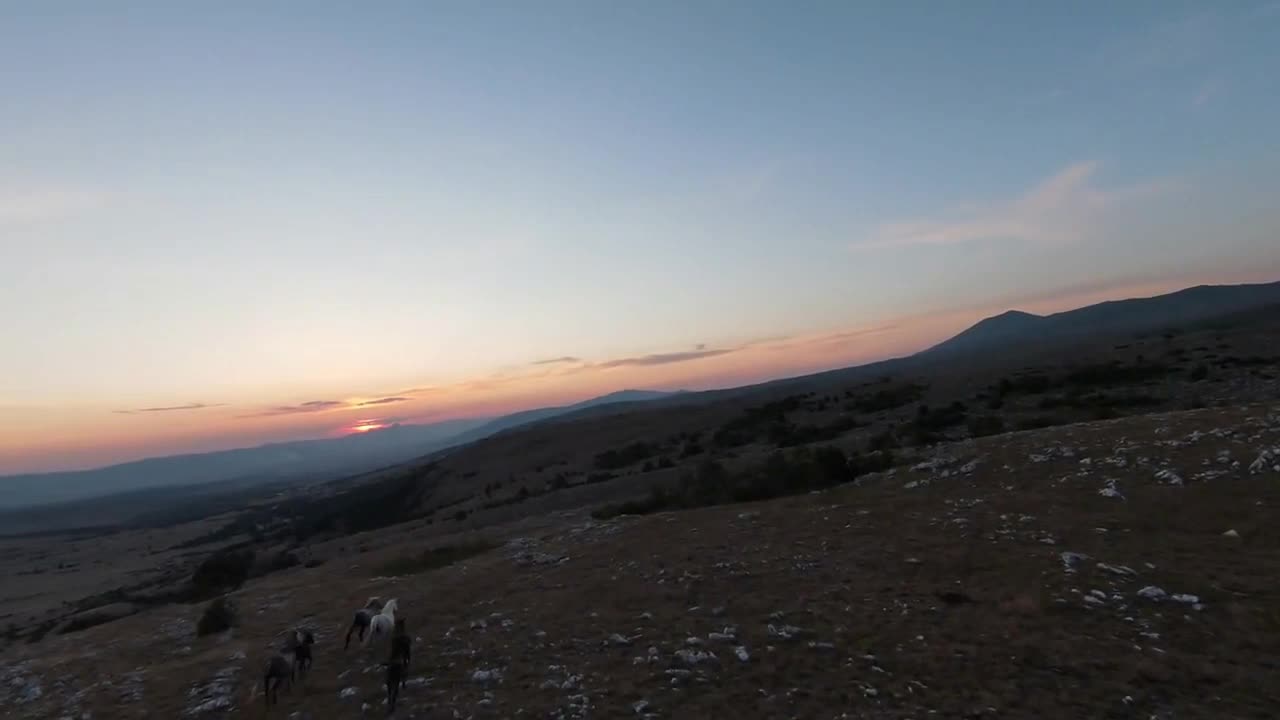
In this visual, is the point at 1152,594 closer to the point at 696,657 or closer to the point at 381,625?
the point at 696,657

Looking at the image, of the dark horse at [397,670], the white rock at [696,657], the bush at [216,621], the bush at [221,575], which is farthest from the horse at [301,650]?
the bush at [221,575]

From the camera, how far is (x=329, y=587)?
22859 mm

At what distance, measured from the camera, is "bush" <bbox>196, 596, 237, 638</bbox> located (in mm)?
18409

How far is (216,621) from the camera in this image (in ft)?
61.0

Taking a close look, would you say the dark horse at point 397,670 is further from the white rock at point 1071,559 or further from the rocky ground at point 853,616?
the white rock at point 1071,559

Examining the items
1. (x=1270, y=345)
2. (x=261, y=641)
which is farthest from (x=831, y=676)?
(x=1270, y=345)

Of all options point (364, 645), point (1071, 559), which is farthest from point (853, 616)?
point (364, 645)

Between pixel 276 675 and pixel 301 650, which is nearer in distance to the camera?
pixel 276 675

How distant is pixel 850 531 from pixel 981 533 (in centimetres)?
332

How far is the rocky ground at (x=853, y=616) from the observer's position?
10.0m

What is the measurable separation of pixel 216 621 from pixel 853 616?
16.8m

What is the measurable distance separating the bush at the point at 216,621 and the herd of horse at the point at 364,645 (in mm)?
3496

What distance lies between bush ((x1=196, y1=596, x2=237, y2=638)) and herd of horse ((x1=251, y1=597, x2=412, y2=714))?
11.5 ft

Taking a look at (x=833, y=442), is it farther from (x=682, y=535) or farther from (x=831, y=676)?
(x=831, y=676)
